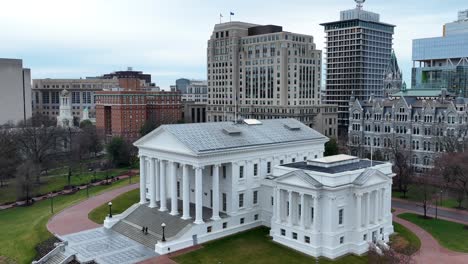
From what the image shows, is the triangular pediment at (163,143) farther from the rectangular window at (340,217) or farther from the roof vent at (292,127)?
the roof vent at (292,127)

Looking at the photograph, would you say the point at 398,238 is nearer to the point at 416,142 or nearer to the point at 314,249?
the point at 314,249

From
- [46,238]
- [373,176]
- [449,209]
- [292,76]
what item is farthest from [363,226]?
[292,76]

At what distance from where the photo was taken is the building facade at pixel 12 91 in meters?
164

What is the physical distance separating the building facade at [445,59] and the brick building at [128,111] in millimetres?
92281

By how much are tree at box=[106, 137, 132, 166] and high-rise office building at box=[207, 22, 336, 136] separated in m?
44.5

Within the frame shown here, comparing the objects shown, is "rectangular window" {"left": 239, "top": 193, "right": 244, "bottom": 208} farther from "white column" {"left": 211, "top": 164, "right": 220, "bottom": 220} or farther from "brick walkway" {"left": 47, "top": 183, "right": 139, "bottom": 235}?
"brick walkway" {"left": 47, "top": 183, "right": 139, "bottom": 235}

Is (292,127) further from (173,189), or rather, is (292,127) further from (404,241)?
(404,241)

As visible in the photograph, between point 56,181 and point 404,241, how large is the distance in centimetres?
7188

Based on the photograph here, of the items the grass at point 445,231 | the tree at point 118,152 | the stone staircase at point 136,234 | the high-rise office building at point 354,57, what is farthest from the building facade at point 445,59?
the stone staircase at point 136,234

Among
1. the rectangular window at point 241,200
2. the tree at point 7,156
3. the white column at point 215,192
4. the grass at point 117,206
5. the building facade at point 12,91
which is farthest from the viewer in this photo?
the building facade at point 12,91

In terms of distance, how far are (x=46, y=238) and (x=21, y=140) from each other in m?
50.2

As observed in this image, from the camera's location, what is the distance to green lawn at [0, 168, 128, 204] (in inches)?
3327

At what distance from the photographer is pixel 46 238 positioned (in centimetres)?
5719

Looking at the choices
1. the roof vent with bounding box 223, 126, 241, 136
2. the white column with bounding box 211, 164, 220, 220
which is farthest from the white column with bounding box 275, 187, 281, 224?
the roof vent with bounding box 223, 126, 241, 136
